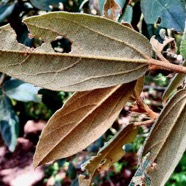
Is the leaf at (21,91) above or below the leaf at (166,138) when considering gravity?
below

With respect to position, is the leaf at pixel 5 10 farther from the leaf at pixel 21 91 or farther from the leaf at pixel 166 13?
the leaf at pixel 166 13

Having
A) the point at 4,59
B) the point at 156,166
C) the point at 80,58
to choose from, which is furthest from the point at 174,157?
the point at 4,59

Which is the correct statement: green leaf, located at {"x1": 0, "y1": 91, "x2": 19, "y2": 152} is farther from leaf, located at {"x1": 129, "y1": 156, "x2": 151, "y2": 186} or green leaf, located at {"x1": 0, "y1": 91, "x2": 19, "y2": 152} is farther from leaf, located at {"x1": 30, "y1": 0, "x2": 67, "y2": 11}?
leaf, located at {"x1": 129, "y1": 156, "x2": 151, "y2": 186}

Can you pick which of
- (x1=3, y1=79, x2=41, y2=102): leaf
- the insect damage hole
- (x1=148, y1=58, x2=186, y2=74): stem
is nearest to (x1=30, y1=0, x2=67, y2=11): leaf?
the insect damage hole

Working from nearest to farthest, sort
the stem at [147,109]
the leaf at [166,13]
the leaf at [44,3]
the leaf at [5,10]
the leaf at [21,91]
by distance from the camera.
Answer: the stem at [147,109] → the leaf at [166,13] → the leaf at [44,3] → the leaf at [5,10] → the leaf at [21,91]

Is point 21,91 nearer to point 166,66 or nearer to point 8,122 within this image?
point 8,122

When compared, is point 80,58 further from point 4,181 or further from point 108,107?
point 4,181

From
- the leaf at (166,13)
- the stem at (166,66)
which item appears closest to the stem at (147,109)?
the stem at (166,66)

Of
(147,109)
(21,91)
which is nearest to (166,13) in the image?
(147,109)
